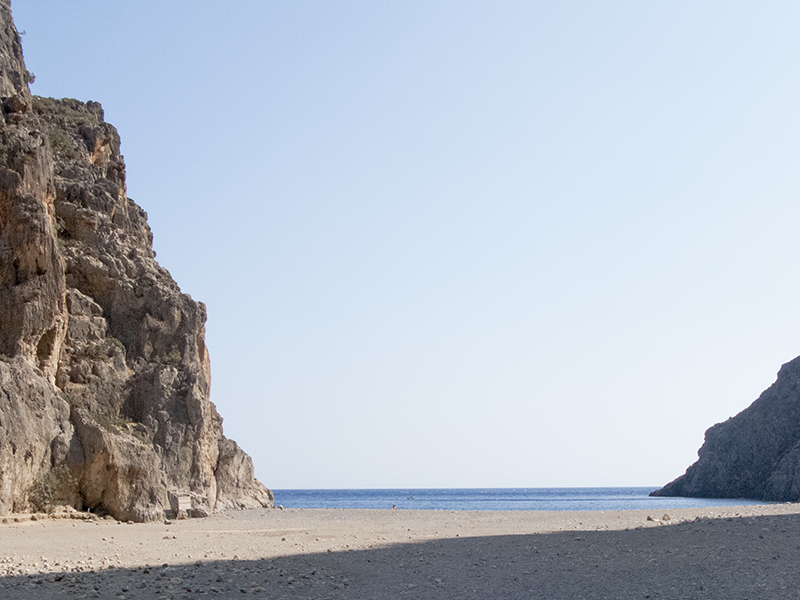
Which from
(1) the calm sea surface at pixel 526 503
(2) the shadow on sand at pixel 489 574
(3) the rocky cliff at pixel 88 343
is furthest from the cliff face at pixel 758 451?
(2) the shadow on sand at pixel 489 574

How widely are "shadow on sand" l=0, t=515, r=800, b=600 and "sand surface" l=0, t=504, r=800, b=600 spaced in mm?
21

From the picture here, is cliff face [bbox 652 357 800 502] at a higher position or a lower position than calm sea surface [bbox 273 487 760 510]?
higher

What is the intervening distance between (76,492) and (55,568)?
13767mm

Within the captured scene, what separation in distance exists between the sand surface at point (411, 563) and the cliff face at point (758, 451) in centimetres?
5332

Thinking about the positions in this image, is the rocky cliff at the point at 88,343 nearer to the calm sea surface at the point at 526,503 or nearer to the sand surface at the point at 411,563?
the sand surface at the point at 411,563

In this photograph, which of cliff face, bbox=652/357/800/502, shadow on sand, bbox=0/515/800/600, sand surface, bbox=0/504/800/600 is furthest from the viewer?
cliff face, bbox=652/357/800/502

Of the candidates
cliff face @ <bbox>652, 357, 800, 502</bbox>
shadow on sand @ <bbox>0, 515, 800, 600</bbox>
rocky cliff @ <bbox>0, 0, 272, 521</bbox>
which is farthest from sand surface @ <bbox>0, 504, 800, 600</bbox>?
cliff face @ <bbox>652, 357, 800, 502</bbox>

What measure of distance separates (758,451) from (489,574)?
71489 millimetres

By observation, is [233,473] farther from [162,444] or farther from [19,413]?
[19,413]

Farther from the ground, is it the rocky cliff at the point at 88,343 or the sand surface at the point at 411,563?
the rocky cliff at the point at 88,343

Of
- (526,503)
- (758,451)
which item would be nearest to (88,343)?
(526,503)

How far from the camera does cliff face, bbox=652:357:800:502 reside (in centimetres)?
6688

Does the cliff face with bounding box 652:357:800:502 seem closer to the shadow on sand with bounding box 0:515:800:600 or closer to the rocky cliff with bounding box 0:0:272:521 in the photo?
the rocky cliff with bounding box 0:0:272:521

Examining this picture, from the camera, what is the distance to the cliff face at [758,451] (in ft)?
219
